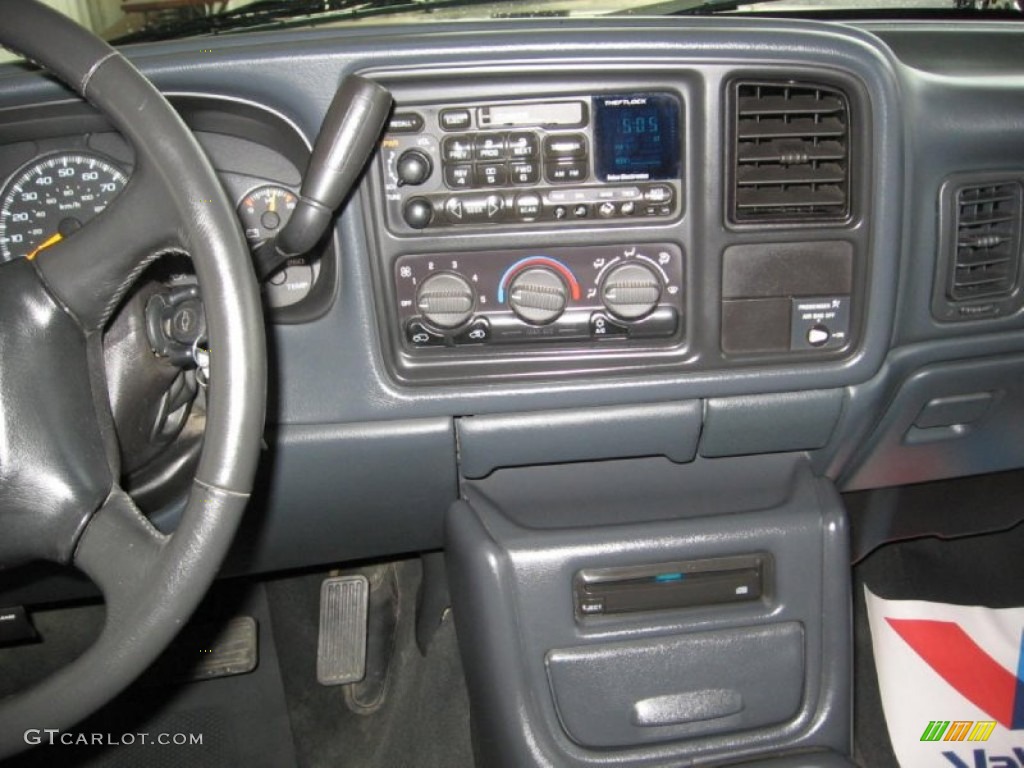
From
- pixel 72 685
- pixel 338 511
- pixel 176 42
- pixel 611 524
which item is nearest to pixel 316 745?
pixel 338 511

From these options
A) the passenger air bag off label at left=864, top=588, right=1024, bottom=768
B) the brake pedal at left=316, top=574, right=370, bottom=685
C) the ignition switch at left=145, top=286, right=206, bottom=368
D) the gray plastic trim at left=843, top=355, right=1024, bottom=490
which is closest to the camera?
the ignition switch at left=145, top=286, right=206, bottom=368

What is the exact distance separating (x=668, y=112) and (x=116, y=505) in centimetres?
78

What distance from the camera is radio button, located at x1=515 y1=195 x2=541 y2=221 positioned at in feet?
3.73

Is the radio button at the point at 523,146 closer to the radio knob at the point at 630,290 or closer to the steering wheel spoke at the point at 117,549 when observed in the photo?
the radio knob at the point at 630,290

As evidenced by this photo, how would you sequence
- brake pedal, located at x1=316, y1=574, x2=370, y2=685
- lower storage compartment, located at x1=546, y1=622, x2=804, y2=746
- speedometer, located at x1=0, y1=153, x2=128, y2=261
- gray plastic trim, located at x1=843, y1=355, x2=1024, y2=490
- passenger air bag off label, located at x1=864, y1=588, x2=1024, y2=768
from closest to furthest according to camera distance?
speedometer, located at x1=0, y1=153, x2=128, y2=261 → lower storage compartment, located at x1=546, y1=622, x2=804, y2=746 → gray plastic trim, located at x1=843, y1=355, x2=1024, y2=490 → passenger air bag off label, located at x1=864, y1=588, x2=1024, y2=768 → brake pedal, located at x1=316, y1=574, x2=370, y2=685

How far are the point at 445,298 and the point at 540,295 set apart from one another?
123mm

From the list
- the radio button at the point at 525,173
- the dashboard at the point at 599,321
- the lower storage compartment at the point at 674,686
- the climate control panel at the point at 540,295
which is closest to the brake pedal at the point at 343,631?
the dashboard at the point at 599,321

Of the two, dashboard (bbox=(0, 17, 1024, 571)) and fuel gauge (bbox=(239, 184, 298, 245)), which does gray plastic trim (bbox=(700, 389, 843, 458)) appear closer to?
dashboard (bbox=(0, 17, 1024, 571))

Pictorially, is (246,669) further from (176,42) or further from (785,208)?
(785,208)

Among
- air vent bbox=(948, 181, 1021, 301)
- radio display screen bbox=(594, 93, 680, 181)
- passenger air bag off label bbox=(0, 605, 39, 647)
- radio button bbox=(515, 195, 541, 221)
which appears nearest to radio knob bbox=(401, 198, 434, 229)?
radio button bbox=(515, 195, 541, 221)

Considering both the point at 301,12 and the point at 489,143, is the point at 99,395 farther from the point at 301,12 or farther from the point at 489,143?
the point at 301,12

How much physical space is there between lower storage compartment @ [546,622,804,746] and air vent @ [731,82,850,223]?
0.60 meters

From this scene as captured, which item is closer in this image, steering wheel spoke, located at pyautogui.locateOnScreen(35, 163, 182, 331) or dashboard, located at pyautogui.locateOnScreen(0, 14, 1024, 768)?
steering wheel spoke, located at pyautogui.locateOnScreen(35, 163, 182, 331)

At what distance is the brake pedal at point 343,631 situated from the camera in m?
1.86
